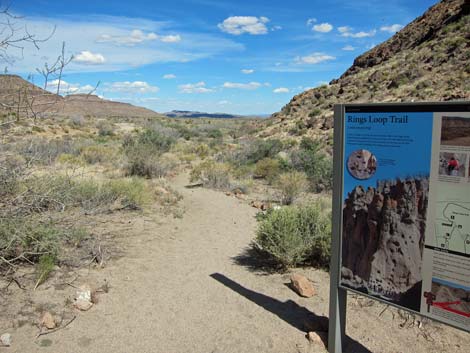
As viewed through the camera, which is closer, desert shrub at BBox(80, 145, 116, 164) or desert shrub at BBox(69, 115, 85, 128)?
desert shrub at BBox(80, 145, 116, 164)

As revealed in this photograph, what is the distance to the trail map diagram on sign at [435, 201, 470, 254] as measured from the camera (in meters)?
2.54

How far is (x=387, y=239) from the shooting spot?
9.78 feet

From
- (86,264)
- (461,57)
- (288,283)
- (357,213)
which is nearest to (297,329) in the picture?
(288,283)

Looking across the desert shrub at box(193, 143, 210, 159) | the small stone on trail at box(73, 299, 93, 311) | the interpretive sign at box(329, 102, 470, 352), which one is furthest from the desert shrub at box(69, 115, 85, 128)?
the interpretive sign at box(329, 102, 470, 352)

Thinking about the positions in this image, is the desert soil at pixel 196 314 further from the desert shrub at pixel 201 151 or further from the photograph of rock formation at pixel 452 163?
the desert shrub at pixel 201 151

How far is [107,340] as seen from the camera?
402 cm

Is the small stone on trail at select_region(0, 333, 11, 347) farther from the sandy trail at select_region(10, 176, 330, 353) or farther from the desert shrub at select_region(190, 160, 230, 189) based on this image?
the desert shrub at select_region(190, 160, 230, 189)

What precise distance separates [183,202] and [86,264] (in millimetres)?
4772

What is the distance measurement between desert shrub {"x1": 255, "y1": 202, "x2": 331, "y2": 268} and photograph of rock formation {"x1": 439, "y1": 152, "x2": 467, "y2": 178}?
3.19m

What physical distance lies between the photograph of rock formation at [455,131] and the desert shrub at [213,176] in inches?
393

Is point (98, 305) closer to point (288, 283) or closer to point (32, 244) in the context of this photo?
point (32, 244)

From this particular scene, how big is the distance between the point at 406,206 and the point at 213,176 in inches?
396

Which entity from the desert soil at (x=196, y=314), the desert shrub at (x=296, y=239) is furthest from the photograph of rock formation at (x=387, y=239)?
the desert shrub at (x=296, y=239)

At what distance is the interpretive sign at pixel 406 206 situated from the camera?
2.55 m
